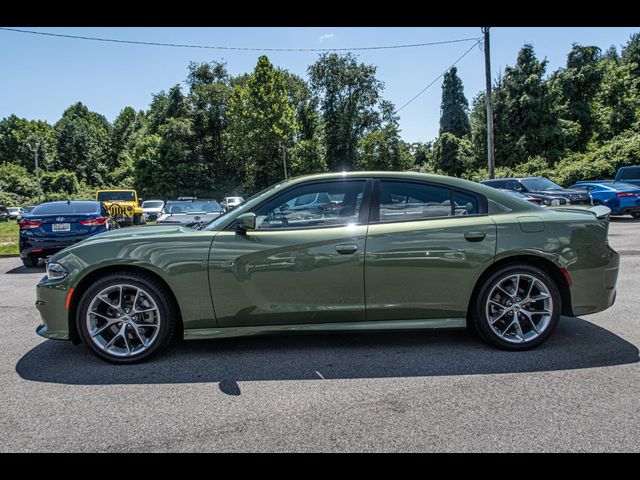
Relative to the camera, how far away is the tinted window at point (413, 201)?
3.79m

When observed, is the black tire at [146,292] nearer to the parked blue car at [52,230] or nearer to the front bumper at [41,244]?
the parked blue car at [52,230]

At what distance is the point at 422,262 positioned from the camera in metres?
3.64

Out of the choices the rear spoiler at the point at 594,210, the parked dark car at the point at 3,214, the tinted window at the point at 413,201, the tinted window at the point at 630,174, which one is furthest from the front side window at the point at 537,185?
the parked dark car at the point at 3,214

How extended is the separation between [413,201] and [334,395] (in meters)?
1.78

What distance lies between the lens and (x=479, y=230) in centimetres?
371

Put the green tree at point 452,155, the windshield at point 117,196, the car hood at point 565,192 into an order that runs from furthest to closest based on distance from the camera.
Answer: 1. the green tree at point 452,155
2. the windshield at point 117,196
3. the car hood at point 565,192

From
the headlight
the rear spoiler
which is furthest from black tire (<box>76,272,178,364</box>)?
the rear spoiler

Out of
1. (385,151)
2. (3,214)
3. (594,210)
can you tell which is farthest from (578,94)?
(3,214)

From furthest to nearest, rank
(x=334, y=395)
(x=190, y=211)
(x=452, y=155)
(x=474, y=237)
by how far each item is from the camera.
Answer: (x=452, y=155) < (x=190, y=211) < (x=474, y=237) < (x=334, y=395)

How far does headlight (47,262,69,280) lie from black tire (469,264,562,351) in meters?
3.46

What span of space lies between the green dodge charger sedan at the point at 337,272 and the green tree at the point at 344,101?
50319 millimetres

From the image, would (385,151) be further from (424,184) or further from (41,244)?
(424,184)
